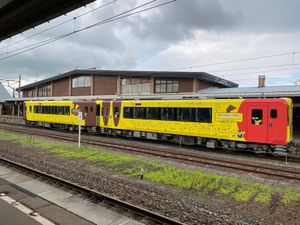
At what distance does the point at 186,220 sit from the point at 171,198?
1.43m

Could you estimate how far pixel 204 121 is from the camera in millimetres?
16422

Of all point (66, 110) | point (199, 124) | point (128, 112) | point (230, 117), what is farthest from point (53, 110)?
point (230, 117)

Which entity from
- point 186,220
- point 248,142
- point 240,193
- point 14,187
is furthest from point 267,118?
point 14,187

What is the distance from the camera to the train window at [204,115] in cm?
1622

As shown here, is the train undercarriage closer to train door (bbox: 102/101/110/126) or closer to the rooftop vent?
train door (bbox: 102/101/110/126)

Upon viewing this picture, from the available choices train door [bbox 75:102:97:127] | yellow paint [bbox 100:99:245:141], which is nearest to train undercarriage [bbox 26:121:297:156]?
yellow paint [bbox 100:99:245:141]

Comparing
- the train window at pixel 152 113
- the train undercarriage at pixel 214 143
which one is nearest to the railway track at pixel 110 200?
the train undercarriage at pixel 214 143

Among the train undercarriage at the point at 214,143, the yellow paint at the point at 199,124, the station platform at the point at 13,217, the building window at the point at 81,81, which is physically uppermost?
the building window at the point at 81,81

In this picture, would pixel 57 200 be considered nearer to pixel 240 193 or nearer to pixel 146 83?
pixel 240 193

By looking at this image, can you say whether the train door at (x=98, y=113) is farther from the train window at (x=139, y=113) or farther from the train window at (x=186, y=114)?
the train window at (x=186, y=114)

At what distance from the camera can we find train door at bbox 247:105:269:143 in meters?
14.2

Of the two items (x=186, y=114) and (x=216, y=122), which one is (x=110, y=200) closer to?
(x=216, y=122)

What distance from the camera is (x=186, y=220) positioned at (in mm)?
6000

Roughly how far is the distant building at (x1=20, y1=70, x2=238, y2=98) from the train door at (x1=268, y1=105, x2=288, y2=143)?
1700 cm
